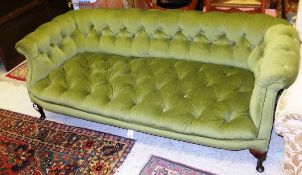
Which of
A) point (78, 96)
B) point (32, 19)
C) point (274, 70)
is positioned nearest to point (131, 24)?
point (78, 96)

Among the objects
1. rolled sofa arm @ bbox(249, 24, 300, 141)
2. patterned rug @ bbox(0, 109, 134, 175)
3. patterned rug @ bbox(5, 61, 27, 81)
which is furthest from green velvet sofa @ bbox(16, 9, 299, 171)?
patterned rug @ bbox(5, 61, 27, 81)

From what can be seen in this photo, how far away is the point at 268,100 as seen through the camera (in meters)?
1.63

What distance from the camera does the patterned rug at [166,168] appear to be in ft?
6.54

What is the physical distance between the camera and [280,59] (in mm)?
1596

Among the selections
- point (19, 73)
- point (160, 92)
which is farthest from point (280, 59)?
point (19, 73)

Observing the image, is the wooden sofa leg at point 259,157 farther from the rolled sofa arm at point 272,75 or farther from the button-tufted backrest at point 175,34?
the button-tufted backrest at point 175,34

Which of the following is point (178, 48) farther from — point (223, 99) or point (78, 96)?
point (78, 96)

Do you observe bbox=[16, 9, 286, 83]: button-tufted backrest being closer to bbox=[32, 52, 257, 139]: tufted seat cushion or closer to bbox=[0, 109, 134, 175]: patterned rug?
bbox=[32, 52, 257, 139]: tufted seat cushion

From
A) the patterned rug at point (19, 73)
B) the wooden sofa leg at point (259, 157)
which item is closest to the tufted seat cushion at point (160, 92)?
the wooden sofa leg at point (259, 157)

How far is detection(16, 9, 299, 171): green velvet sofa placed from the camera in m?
1.74

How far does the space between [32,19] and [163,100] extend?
8.17 ft

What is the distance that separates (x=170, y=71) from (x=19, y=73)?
6.48ft

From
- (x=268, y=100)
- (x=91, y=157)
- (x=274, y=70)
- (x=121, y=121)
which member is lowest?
(x=91, y=157)

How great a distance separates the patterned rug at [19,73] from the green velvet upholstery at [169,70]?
999 mm
